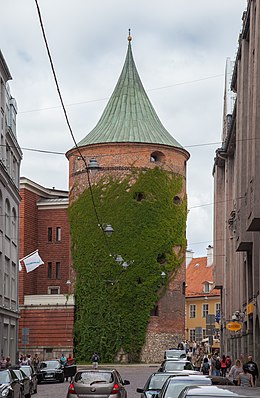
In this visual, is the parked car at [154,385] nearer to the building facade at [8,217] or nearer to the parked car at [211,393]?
the parked car at [211,393]

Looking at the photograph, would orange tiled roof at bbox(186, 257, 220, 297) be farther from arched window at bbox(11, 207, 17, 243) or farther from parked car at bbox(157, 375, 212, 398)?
parked car at bbox(157, 375, 212, 398)

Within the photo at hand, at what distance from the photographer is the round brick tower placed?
66.1m

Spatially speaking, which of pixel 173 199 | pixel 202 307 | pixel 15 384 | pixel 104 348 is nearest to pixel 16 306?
pixel 104 348

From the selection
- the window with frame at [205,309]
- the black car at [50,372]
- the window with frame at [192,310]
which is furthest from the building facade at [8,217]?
the window with frame at [192,310]

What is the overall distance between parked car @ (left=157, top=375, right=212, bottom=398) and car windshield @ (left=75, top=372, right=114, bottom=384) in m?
6.13

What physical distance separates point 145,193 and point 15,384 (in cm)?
4340

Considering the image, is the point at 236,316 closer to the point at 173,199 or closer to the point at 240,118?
the point at 240,118

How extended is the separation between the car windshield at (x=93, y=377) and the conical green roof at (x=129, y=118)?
4642 centimetres

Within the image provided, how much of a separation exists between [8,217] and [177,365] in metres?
20.5

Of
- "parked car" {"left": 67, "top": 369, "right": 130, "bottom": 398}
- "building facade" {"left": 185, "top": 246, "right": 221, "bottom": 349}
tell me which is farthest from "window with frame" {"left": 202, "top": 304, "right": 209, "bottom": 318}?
"parked car" {"left": 67, "top": 369, "right": 130, "bottom": 398}

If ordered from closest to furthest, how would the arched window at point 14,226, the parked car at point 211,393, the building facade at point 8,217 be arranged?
the parked car at point 211,393 < the building facade at point 8,217 < the arched window at point 14,226

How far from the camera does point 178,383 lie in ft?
54.6

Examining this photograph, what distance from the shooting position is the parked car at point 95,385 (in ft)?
74.0

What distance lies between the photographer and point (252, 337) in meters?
39.2
